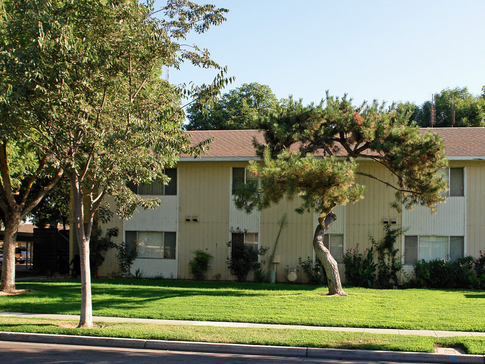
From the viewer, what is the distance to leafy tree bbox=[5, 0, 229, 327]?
1126 centimetres

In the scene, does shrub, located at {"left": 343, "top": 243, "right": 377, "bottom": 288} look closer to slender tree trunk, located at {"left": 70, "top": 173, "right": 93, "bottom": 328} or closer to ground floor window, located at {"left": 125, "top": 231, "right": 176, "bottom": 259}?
ground floor window, located at {"left": 125, "top": 231, "right": 176, "bottom": 259}

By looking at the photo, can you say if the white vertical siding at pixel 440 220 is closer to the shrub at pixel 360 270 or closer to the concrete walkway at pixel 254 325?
the shrub at pixel 360 270

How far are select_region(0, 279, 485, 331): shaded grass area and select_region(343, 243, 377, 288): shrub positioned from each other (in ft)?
6.02

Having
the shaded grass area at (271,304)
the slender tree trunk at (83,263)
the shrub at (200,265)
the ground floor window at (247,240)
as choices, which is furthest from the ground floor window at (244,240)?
the slender tree trunk at (83,263)

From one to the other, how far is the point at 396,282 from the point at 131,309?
36.3 feet

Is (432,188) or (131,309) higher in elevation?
(432,188)

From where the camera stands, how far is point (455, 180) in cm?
2050

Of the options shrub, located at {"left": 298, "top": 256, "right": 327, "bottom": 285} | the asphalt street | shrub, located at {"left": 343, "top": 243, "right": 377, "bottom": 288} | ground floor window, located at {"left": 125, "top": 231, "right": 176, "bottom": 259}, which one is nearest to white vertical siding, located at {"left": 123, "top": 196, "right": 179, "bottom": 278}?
ground floor window, located at {"left": 125, "top": 231, "right": 176, "bottom": 259}

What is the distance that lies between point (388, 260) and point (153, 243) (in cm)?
993

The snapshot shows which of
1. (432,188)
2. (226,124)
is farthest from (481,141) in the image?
(226,124)

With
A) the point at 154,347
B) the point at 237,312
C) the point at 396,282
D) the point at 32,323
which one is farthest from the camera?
the point at 396,282

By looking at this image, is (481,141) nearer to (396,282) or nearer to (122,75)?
(396,282)

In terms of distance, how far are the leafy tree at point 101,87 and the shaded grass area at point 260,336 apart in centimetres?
90

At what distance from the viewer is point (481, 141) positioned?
21.7 metres
